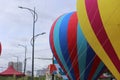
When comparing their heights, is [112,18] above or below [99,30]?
above

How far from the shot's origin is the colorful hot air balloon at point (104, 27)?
546 inches

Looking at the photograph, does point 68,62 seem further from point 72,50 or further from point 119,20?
point 119,20

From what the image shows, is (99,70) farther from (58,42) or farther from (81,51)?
(58,42)

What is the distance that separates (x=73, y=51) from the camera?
2167cm

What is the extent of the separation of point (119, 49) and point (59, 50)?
9005mm

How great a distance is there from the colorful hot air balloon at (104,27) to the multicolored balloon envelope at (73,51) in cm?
460

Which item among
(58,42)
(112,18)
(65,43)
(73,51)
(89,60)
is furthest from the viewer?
A: (58,42)

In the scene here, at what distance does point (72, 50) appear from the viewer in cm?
2178

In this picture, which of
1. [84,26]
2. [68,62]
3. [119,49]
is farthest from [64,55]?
[119,49]

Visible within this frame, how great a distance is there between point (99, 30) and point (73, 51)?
6.77 meters

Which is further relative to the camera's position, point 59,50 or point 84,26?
point 59,50

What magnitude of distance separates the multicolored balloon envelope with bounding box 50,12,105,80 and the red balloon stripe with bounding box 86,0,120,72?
487 cm

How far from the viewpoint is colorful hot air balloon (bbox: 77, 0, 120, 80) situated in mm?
13873

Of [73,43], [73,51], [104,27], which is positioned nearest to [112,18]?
[104,27]
